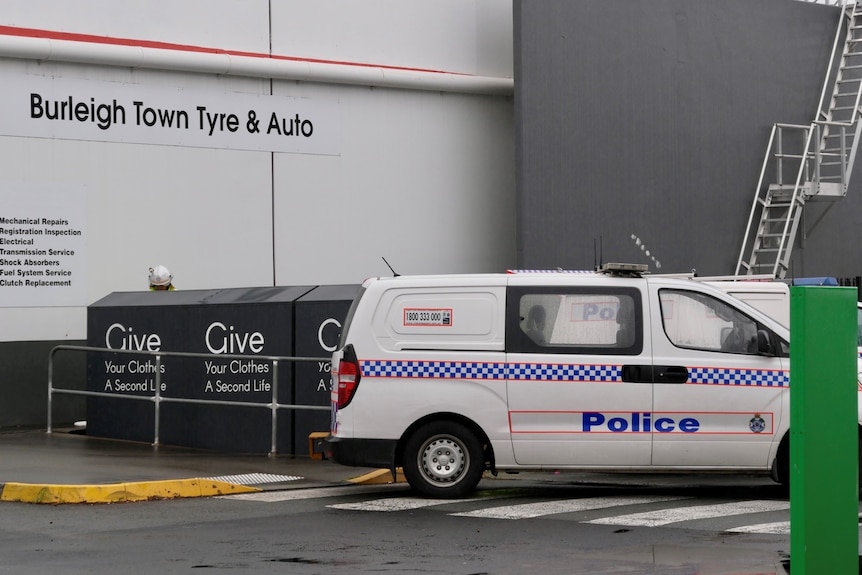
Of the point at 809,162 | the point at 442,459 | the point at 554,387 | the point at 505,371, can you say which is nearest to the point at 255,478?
the point at 442,459

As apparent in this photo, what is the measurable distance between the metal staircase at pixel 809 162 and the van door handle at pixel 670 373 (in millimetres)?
12197

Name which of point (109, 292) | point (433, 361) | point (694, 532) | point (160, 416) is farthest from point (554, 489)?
point (109, 292)

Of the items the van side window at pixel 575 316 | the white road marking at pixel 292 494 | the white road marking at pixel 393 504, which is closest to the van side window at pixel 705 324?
the van side window at pixel 575 316

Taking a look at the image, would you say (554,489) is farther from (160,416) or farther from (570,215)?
(570,215)

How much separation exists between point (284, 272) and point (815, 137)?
10.00m

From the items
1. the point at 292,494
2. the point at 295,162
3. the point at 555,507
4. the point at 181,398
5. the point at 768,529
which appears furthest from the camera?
the point at 295,162

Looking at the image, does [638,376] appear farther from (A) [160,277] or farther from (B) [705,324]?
(A) [160,277]

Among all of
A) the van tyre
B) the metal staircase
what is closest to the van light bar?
the van tyre

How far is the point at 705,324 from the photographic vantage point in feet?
39.8

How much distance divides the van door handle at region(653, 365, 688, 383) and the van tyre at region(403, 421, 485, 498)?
167 cm

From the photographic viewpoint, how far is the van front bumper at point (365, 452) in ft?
39.0

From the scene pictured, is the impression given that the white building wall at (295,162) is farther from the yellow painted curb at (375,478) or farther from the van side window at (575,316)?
the van side window at (575,316)

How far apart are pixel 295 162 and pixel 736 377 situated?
1061 centimetres

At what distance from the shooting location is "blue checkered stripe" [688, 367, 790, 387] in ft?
39.2
